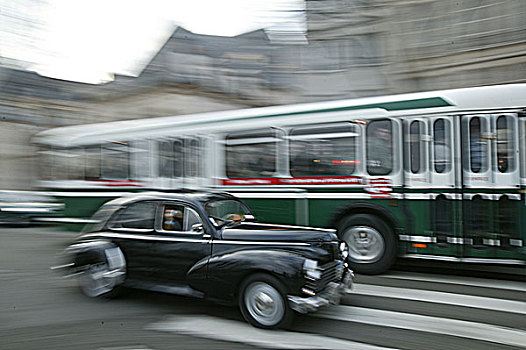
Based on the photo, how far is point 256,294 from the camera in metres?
5.13

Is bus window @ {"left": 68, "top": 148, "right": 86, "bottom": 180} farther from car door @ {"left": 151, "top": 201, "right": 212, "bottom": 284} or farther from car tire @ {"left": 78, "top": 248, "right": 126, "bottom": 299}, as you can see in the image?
car door @ {"left": 151, "top": 201, "right": 212, "bottom": 284}

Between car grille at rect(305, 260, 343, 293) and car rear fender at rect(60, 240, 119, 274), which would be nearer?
car grille at rect(305, 260, 343, 293)

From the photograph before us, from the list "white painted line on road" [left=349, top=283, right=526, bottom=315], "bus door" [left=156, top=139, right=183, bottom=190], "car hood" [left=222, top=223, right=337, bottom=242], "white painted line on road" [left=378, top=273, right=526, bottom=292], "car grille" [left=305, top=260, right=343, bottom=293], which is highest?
"bus door" [left=156, top=139, right=183, bottom=190]

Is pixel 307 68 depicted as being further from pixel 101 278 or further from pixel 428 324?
pixel 428 324

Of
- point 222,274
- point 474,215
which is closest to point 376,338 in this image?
point 222,274

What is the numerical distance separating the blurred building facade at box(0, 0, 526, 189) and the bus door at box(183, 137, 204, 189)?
29.4 ft

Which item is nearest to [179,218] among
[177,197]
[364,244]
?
[177,197]

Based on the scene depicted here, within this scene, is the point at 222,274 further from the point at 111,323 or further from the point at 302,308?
the point at 111,323

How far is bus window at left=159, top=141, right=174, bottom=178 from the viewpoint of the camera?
33.8 feet

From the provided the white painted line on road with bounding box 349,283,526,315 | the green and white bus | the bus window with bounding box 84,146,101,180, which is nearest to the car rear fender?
the green and white bus

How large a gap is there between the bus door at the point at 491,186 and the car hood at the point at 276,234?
2783mm

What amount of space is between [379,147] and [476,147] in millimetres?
1515

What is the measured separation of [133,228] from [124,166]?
5.06 meters

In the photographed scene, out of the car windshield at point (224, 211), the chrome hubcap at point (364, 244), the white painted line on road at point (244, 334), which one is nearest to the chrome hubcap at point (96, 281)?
the white painted line on road at point (244, 334)
